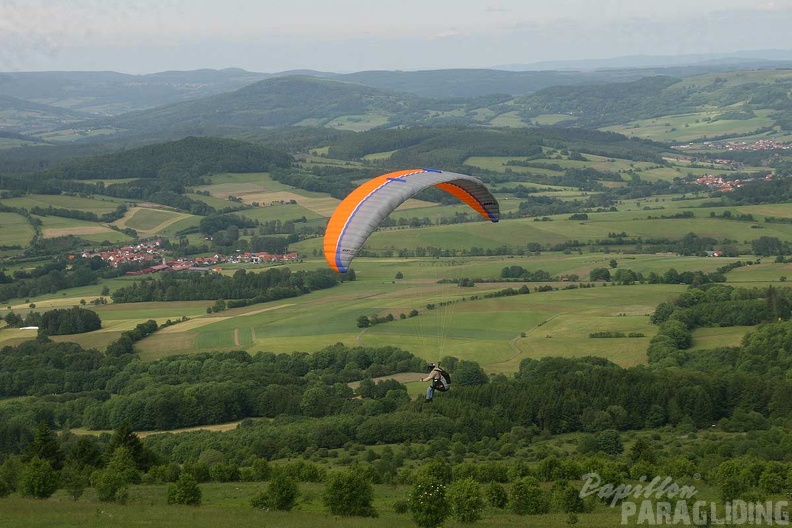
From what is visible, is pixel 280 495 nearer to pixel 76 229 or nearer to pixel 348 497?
pixel 348 497

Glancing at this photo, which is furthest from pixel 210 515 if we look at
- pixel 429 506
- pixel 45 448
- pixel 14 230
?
pixel 14 230

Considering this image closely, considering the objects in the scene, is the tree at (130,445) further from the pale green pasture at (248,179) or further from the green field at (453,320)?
the pale green pasture at (248,179)

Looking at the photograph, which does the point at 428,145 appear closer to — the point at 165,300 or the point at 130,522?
the point at 165,300

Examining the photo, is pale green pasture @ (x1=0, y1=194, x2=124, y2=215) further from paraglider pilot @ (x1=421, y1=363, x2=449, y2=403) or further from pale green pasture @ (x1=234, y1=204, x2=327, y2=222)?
paraglider pilot @ (x1=421, y1=363, x2=449, y2=403)

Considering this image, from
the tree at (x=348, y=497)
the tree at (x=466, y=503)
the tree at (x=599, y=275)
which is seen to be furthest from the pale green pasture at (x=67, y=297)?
the tree at (x=466, y=503)

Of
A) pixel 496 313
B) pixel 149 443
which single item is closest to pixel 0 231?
pixel 496 313

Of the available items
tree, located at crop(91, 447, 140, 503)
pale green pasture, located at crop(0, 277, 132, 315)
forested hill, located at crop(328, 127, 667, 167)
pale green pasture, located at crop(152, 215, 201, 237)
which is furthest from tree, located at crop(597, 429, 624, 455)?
forested hill, located at crop(328, 127, 667, 167)
